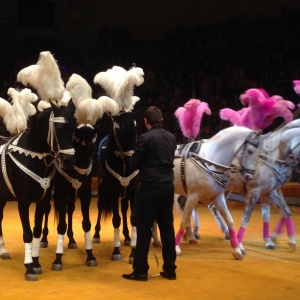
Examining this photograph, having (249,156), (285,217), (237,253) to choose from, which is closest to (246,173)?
(249,156)

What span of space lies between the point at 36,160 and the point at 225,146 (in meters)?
2.65

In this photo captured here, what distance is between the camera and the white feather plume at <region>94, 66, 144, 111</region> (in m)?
8.26

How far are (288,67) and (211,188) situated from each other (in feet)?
35.0

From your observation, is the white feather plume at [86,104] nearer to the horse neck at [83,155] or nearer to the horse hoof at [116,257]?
the horse neck at [83,155]

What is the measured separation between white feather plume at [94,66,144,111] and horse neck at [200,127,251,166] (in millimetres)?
1236

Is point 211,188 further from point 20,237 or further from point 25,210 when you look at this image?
point 20,237

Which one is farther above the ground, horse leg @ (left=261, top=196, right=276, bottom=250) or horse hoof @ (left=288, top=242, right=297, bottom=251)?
horse leg @ (left=261, top=196, right=276, bottom=250)

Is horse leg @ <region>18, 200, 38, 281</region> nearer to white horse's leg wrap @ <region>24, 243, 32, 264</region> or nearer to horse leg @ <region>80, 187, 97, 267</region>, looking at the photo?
white horse's leg wrap @ <region>24, 243, 32, 264</region>

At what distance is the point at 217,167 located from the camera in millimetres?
8578

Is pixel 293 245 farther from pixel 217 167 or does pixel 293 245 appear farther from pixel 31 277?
pixel 31 277

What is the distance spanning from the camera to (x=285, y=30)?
63.8 feet

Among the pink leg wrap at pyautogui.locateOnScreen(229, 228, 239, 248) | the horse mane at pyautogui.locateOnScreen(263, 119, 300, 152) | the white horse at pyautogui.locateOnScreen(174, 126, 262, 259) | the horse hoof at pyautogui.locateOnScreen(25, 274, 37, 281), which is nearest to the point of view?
the horse hoof at pyautogui.locateOnScreen(25, 274, 37, 281)

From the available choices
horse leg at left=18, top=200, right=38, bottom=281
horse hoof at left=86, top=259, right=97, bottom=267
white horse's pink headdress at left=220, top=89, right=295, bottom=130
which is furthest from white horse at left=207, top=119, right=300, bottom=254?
horse leg at left=18, top=200, right=38, bottom=281

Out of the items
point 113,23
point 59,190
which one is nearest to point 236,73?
point 113,23
